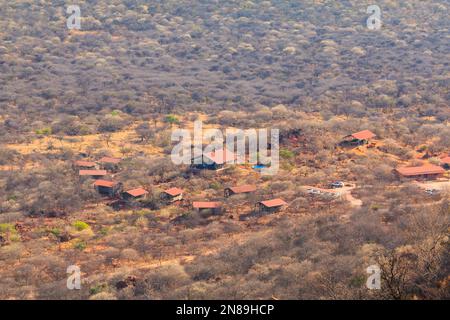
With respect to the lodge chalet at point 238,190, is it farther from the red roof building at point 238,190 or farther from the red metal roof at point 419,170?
the red metal roof at point 419,170

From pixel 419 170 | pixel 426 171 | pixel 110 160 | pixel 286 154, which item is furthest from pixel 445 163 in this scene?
pixel 110 160

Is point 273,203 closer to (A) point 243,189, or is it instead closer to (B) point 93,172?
(A) point 243,189

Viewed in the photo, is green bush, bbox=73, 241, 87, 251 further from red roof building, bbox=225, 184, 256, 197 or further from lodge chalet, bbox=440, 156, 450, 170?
lodge chalet, bbox=440, 156, 450, 170

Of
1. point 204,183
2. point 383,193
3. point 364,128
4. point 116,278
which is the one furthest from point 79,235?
point 364,128

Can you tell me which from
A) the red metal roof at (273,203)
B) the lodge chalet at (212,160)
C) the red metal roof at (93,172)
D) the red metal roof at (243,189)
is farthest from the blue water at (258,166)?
the red metal roof at (93,172)
